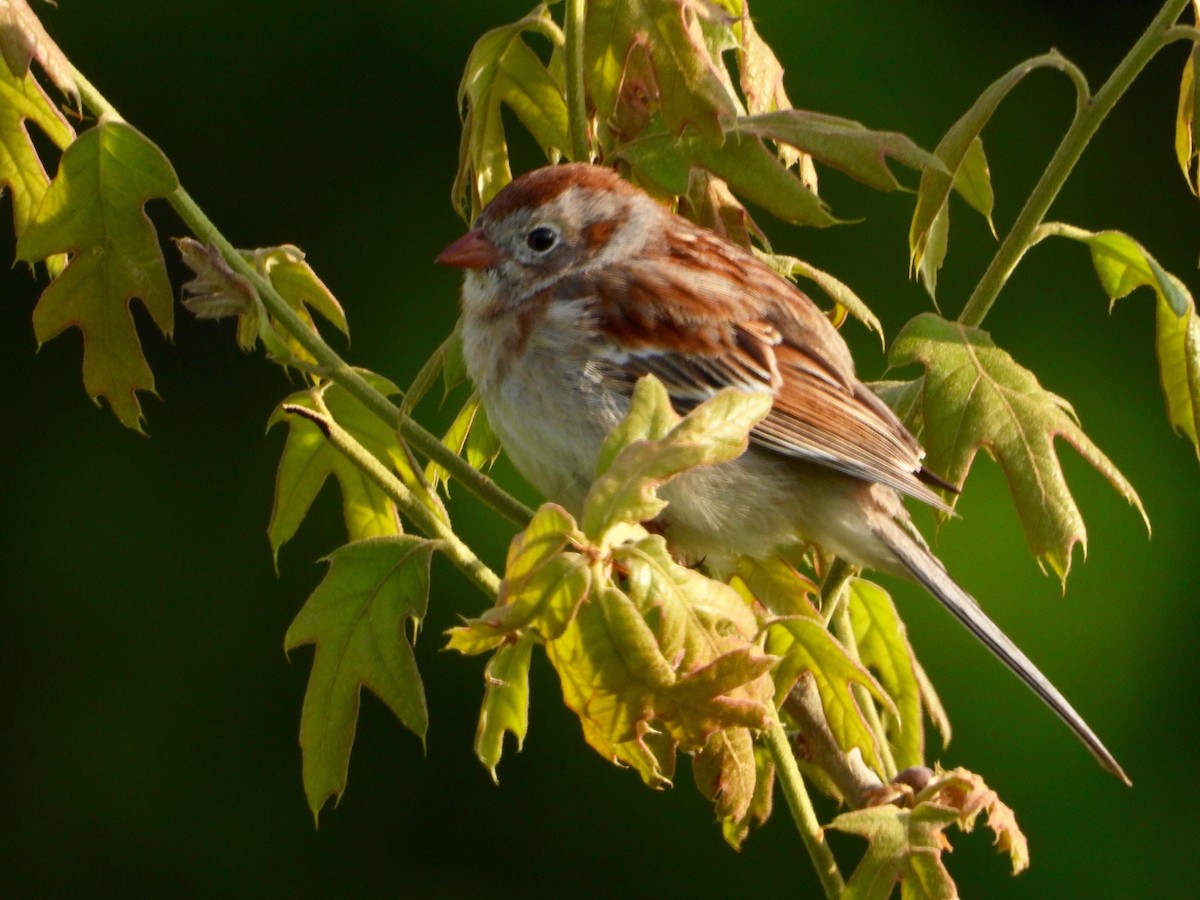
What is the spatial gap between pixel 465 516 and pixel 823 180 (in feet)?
2.78

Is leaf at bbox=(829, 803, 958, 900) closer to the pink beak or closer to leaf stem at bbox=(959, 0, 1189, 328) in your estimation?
leaf stem at bbox=(959, 0, 1189, 328)

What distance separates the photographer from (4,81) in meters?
1.20

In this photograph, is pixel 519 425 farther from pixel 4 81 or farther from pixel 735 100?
pixel 4 81

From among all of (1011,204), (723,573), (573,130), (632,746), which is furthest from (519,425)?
(1011,204)

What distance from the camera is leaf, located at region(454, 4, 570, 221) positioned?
134 cm

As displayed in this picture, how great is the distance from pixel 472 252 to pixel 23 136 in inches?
20.4

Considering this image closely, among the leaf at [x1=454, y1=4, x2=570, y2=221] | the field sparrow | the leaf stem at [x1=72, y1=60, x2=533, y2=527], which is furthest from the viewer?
the field sparrow

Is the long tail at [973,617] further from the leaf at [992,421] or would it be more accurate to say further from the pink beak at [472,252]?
the pink beak at [472,252]

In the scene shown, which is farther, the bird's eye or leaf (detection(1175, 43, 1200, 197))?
the bird's eye

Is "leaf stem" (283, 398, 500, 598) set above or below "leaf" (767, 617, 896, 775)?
above

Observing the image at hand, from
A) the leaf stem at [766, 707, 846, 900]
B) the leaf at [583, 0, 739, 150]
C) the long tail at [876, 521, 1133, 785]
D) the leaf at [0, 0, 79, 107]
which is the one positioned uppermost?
the leaf at [0, 0, 79, 107]

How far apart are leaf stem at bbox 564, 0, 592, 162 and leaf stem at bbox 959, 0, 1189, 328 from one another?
0.31 meters

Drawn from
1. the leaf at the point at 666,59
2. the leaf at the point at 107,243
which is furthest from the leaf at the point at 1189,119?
the leaf at the point at 107,243

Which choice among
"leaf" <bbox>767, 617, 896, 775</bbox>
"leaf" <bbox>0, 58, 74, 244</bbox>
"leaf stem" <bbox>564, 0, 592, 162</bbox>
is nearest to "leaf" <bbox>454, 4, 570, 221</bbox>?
"leaf stem" <bbox>564, 0, 592, 162</bbox>
